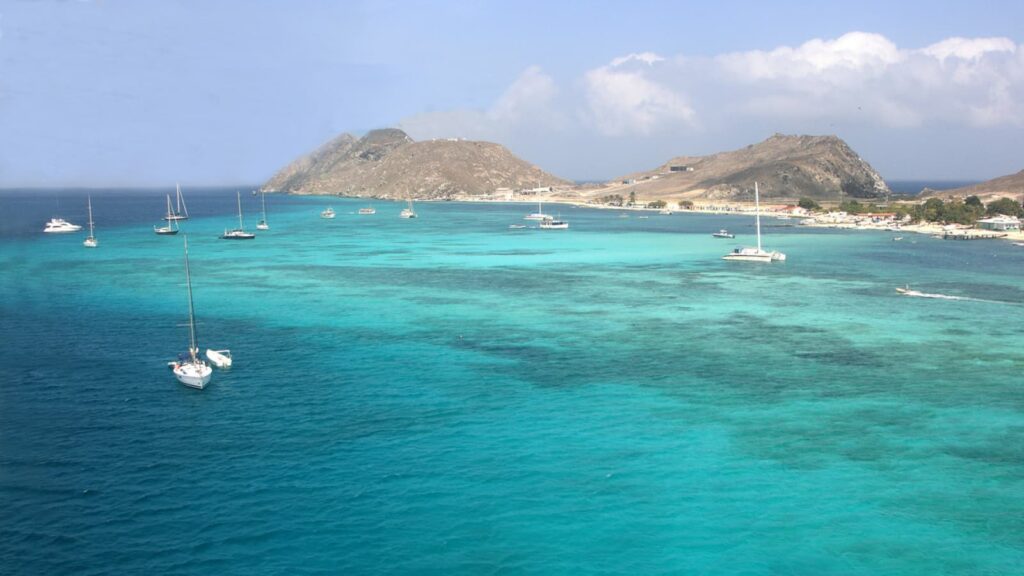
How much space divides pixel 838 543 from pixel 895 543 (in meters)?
1.89

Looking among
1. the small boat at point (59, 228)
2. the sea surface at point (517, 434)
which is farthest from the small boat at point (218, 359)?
the small boat at point (59, 228)

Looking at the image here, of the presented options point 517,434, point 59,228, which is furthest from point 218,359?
point 59,228

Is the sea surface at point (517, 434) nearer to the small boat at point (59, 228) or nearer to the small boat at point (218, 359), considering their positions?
the small boat at point (218, 359)

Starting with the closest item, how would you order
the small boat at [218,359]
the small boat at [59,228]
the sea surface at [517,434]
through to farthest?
the sea surface at [517,434], the small boat at [218,359], the small boat at [59,228]

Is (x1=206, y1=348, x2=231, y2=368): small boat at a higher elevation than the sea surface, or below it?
higher

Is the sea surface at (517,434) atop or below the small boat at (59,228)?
below

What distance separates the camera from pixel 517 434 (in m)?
38.3

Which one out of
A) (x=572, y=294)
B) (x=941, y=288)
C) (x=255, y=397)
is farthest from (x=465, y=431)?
(x=941, y=288)

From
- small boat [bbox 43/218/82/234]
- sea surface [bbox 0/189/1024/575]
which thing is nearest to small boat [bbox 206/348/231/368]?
sea surface [bbox 0/189/1024/575]

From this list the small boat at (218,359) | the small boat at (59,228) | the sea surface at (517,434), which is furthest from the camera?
the small boat at (59,228)

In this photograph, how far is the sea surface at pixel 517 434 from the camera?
28.0 m

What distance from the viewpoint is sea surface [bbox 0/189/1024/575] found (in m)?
28.0

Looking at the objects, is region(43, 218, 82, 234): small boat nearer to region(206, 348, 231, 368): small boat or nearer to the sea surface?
the sea surface

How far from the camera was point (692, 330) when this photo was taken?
→ 61.7 meters
